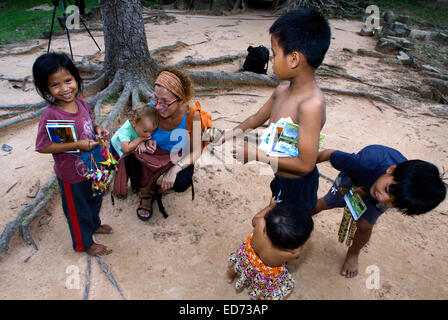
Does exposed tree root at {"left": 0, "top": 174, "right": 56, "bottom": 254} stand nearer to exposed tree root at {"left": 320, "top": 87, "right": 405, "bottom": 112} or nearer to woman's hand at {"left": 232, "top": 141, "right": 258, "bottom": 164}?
woman's hand at {"left": 232, "top": 141, "right": 258, "bottom": 164}

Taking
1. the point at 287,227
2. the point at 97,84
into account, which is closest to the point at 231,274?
the point at 287,227

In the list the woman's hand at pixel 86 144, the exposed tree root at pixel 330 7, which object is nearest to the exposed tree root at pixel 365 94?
the woman's hand at pixel 86 144

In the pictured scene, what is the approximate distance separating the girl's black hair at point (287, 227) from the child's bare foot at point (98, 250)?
1376mm

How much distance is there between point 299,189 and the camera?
6.23ft

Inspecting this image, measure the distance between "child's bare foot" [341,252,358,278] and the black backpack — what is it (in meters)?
4.36

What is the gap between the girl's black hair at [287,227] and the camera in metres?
1.65

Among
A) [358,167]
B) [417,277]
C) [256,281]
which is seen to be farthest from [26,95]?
[417,277]

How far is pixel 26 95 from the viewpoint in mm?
4801

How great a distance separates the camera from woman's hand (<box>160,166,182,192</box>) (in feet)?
7.66

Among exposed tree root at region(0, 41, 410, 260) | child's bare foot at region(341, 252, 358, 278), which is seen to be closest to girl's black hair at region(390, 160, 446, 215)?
child's bare foot at region(341, 252, 358, 278)

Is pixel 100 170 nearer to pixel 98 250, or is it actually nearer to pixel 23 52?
pixel 98 250

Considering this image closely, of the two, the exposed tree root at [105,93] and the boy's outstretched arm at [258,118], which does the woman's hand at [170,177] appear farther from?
the exposed tree root at [105,93]

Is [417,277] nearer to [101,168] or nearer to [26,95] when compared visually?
[101,168]

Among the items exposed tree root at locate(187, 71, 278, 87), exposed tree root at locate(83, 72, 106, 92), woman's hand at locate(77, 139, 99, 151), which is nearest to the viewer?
woman's hand at locate(77, 139, 99, 151)
